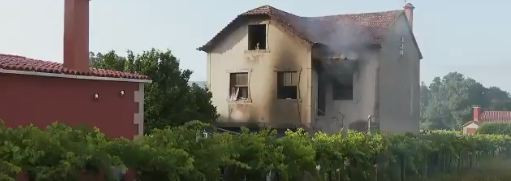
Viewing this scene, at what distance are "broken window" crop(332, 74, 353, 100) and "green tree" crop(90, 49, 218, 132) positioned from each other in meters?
5.39

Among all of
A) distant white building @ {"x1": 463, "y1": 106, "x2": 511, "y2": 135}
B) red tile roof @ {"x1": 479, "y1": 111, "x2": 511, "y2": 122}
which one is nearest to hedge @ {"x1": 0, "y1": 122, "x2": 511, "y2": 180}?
distant white building @ {"x1": 463, "y1": 106, "x2": 511, "y2": 135}

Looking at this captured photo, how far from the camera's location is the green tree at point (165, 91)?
2409cm

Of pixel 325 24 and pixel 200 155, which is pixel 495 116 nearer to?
pixel 325 24

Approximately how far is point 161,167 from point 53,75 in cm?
783

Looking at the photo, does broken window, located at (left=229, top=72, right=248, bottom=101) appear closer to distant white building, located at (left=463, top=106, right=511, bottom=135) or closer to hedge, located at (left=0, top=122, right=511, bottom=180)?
hedge, located at (left=0, top=122, right=511, bottom=180)

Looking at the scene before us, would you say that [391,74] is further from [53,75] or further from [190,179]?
[190,179]

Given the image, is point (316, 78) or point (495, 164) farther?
point (316, 78)

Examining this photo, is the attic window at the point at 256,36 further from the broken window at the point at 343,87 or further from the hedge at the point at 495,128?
the hedge at the point at 495,128

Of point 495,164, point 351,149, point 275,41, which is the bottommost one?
point 495,164

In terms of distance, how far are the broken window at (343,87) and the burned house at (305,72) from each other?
4 centimetres

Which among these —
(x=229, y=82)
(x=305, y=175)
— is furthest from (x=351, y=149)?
(x=229, y=82)

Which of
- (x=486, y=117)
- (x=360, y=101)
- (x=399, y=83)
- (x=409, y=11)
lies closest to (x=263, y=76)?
(x=360, y=101)

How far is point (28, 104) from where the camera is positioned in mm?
13023

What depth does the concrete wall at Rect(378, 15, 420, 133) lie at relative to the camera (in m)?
28.1
